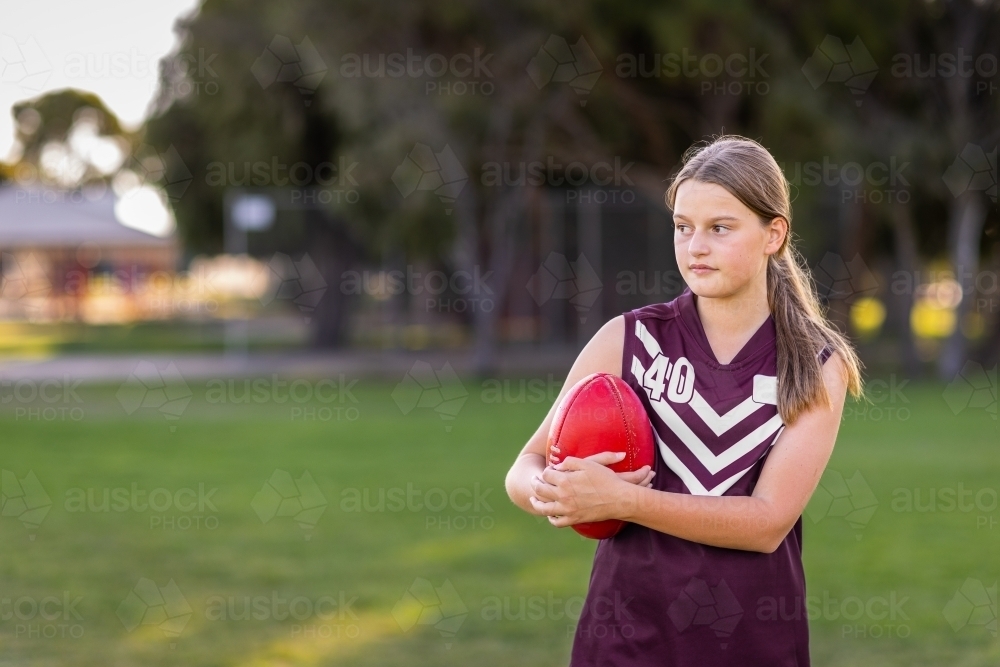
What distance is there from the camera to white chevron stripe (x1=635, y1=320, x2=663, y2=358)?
233 cm

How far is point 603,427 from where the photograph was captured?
90.0 inches

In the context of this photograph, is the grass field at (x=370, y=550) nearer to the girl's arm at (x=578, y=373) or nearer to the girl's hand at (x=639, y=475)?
the girl's arm at (x=578, y=373)

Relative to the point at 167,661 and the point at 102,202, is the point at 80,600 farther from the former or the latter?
the point at 102,202

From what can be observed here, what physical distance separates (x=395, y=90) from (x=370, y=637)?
42.9 feet

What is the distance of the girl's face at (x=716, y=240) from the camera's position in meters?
2.19

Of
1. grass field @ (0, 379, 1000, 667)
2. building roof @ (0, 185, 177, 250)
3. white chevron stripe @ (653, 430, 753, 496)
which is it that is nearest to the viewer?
white chevron stripe @ (653, 430, 753, 496)

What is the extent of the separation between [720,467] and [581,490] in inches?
11.6

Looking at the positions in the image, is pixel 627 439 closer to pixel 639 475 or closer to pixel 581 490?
pixel 639 475

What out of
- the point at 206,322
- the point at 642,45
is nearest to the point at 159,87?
the point at 642,45

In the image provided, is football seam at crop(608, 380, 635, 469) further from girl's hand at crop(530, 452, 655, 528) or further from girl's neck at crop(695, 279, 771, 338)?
girl's neck at crop(695, 279, 771, 338)

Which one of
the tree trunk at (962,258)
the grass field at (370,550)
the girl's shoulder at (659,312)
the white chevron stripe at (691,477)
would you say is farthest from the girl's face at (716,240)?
the tree trunk at (962,258)

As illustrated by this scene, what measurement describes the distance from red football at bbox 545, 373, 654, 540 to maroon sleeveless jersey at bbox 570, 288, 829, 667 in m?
0.04

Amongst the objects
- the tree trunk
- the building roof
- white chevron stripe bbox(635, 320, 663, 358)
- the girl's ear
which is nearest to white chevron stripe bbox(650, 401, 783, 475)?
white chevron stripe bbox(635, 320, 663, 358)

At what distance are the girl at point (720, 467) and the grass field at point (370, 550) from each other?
292 centimetres
